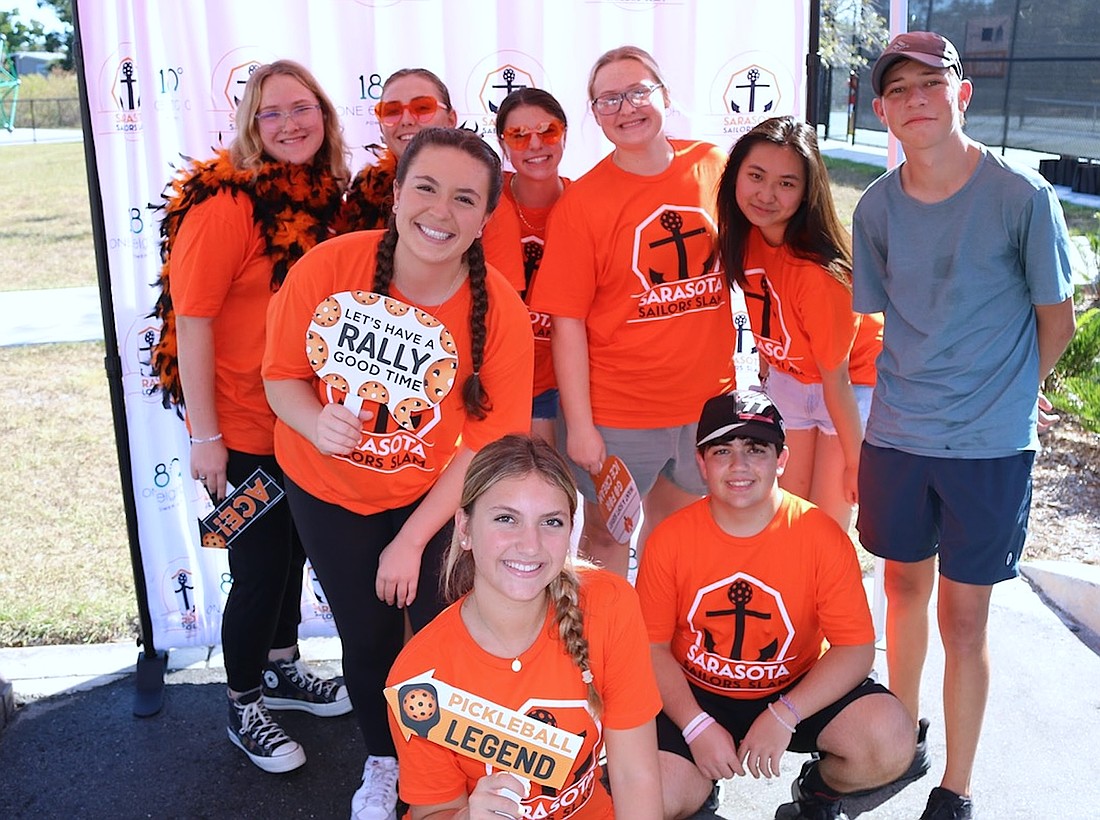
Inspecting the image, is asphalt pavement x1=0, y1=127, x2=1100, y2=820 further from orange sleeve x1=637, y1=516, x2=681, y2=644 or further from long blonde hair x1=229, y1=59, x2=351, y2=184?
long blonde hair x1=229, y1=59, x2=351, y2=184

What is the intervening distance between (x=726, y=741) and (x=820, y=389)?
113 cm

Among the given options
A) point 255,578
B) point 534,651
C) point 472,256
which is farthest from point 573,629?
point 255,578

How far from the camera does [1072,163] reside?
540 inches

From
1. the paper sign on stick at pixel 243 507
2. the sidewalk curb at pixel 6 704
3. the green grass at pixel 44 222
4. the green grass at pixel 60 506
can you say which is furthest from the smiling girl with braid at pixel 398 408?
the green grass at pixel 44 222

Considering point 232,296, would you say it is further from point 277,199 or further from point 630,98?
point 630,98

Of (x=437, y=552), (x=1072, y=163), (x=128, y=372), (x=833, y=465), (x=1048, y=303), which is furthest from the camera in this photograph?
(x=1072, y=163)

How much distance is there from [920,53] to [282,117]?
160 cm

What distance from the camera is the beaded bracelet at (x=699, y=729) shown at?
8.55 ft

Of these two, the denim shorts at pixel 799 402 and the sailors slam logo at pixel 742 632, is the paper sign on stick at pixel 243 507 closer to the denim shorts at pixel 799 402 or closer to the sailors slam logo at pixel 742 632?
the sailors slam logo at pixel 742 632

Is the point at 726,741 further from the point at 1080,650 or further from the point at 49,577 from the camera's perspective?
the point at 49,577

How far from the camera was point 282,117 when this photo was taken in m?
2.85

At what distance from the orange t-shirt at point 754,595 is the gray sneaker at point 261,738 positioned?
118cm

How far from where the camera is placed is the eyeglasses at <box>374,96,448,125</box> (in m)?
3.04

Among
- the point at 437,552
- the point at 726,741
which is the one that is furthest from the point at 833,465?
the point at 437,552
